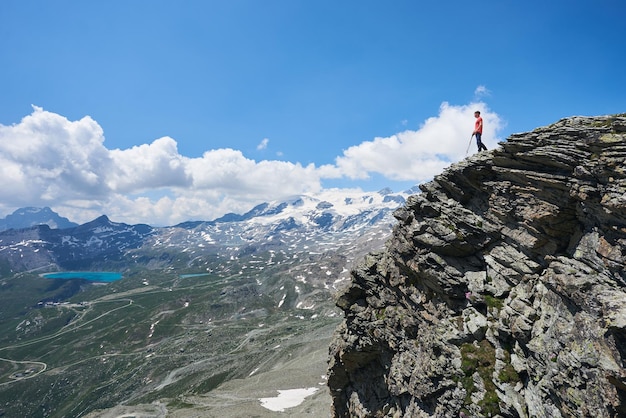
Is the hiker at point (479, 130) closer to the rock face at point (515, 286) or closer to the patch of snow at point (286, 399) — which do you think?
the rock face at point (515, 286)

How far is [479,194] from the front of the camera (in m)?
31.2

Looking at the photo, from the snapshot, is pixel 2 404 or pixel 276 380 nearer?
pixel 276 380

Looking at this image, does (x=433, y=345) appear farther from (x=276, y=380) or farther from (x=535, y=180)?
(x=276, y=380)

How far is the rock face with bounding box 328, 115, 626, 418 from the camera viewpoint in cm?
2022

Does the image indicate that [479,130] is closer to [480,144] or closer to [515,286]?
[480,144]

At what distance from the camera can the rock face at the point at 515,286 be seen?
66.3ft

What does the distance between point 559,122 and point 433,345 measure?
860 inches

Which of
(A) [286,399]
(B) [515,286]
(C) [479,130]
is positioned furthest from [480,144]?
(A) [286,399]

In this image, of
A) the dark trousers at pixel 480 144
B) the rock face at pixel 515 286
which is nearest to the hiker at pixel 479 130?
the dark trousers at pixel 480 144

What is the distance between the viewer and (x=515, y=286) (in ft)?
86.8

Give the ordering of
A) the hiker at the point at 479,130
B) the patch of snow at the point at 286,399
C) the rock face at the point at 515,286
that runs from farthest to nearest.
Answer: the patch of snow at the point at 286,399
the hiker at the point at 479,130
the rock face at the point at 515,286

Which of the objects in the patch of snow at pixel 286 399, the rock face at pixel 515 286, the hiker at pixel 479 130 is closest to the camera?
the rock face at pixel 515 286

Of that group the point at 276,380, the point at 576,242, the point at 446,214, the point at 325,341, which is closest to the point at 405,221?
the point at 446,214

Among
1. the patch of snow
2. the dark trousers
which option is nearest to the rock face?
the dark trousers
